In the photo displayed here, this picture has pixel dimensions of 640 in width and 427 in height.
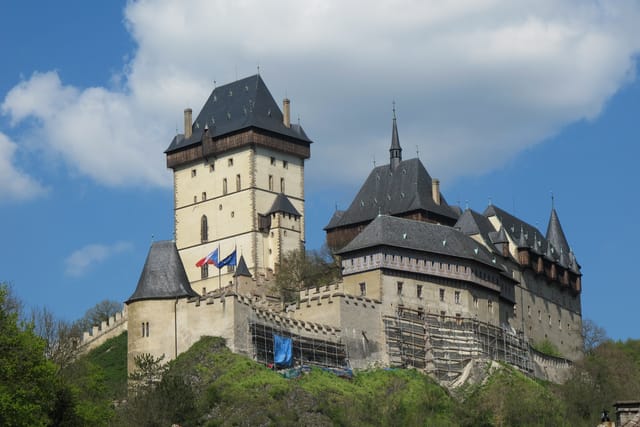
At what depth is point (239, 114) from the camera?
310 feet

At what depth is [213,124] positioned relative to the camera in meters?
95.3

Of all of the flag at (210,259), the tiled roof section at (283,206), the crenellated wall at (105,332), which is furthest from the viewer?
the tiled roof section at (283,206)

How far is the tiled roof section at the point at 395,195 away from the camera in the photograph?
89688mm

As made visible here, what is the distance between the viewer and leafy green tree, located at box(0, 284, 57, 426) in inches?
1811

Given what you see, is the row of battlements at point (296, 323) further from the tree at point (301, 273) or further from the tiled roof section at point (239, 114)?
the tiled roof section at point (239, 114)

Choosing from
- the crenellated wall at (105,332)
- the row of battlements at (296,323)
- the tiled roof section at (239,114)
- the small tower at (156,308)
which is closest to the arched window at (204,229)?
the tiled roof section at (239,114)

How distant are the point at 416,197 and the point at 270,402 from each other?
26011 millimetres

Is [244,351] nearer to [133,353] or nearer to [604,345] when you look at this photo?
[133,353]

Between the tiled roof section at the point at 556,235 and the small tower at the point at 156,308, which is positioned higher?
the tiled roof section at the point at 556,235

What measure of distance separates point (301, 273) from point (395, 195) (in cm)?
775

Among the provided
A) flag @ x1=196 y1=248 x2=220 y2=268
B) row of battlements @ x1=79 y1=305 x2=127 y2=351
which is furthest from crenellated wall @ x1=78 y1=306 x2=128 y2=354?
flag @ x1=196 y1=248 x2=220 y2=268

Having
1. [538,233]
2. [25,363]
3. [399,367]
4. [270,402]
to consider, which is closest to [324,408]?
[270,402]

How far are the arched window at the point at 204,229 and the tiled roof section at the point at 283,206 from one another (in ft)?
13.1

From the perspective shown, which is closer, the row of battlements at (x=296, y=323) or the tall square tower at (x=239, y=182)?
the row of battlements at (x=296, y=323)
